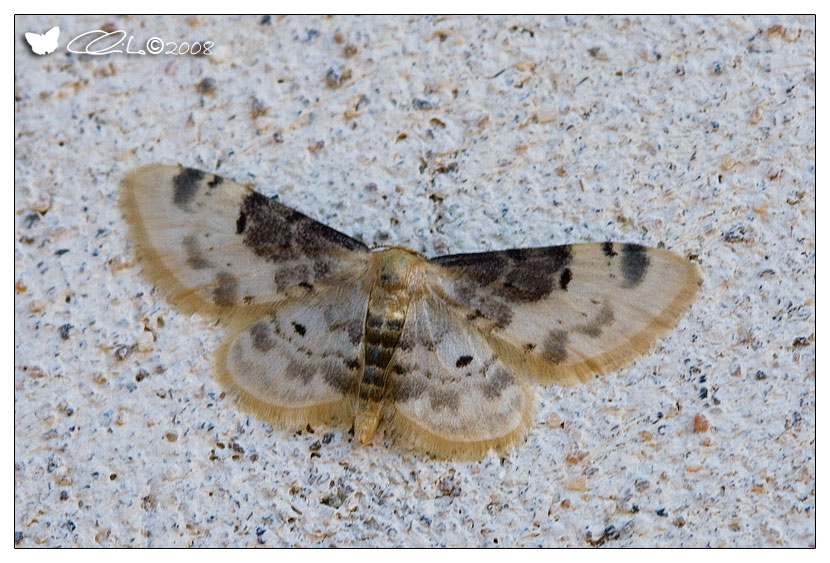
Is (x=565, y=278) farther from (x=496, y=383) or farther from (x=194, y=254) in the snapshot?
(x=194, y=254)

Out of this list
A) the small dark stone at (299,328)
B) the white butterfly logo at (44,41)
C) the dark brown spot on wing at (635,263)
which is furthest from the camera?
the white butterfly logo at (44,41)

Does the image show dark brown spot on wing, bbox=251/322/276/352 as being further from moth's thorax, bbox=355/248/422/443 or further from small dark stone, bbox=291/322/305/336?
moth's thorax, bbox=355/248/422/443

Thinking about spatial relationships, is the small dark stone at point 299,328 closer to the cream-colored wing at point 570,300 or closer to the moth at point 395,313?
the moth at point 395,313

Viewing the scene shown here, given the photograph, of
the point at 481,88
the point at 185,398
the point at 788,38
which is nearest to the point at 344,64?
the point at 481,88

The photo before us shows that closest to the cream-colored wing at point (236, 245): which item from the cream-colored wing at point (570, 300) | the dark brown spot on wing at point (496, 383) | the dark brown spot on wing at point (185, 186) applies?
the dark brown spot on wing at point (185, 186)

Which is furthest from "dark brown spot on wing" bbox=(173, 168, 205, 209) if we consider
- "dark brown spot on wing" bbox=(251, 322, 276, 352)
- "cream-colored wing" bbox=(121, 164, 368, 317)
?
"dark brown spot on wing" bbox=(251, 322, 276, 352)

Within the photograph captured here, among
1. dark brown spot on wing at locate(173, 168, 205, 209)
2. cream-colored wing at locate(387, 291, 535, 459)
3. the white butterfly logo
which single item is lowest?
cream-colored wing at locate(387, 291, 535, 459)

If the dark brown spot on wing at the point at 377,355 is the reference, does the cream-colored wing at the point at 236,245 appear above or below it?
above
